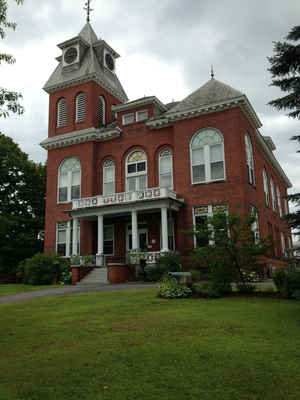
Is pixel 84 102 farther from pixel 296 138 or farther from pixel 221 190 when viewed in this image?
pixel 296 138

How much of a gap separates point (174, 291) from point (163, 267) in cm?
900

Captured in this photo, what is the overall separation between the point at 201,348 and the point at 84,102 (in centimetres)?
2830

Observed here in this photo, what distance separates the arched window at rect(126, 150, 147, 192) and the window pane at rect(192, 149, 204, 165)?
159 inches

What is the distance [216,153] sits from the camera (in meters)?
25.4

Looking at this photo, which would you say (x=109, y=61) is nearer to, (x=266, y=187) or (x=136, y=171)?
(x=136, y=171)

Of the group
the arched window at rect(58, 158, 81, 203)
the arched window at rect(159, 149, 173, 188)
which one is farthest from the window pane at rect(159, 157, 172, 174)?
the arched window at rect(58, 158, 81, 203)

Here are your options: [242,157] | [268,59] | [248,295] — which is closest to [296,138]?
[268,59]

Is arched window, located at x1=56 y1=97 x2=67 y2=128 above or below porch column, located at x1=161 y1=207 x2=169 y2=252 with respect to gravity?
above

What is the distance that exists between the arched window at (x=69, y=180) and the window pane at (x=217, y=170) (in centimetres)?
1109

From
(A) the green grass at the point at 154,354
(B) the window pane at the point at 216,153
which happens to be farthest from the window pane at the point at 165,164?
(A) the green grass at the point at 154,354

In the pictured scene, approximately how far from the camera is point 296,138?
36.3ft

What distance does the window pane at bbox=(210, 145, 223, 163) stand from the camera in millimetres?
25250

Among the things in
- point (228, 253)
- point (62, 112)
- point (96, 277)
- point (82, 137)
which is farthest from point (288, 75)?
point (62, 112)

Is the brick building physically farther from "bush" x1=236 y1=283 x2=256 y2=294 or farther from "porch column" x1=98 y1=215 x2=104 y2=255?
"bush" x1=236 y1=283 x2=256 y2=294
